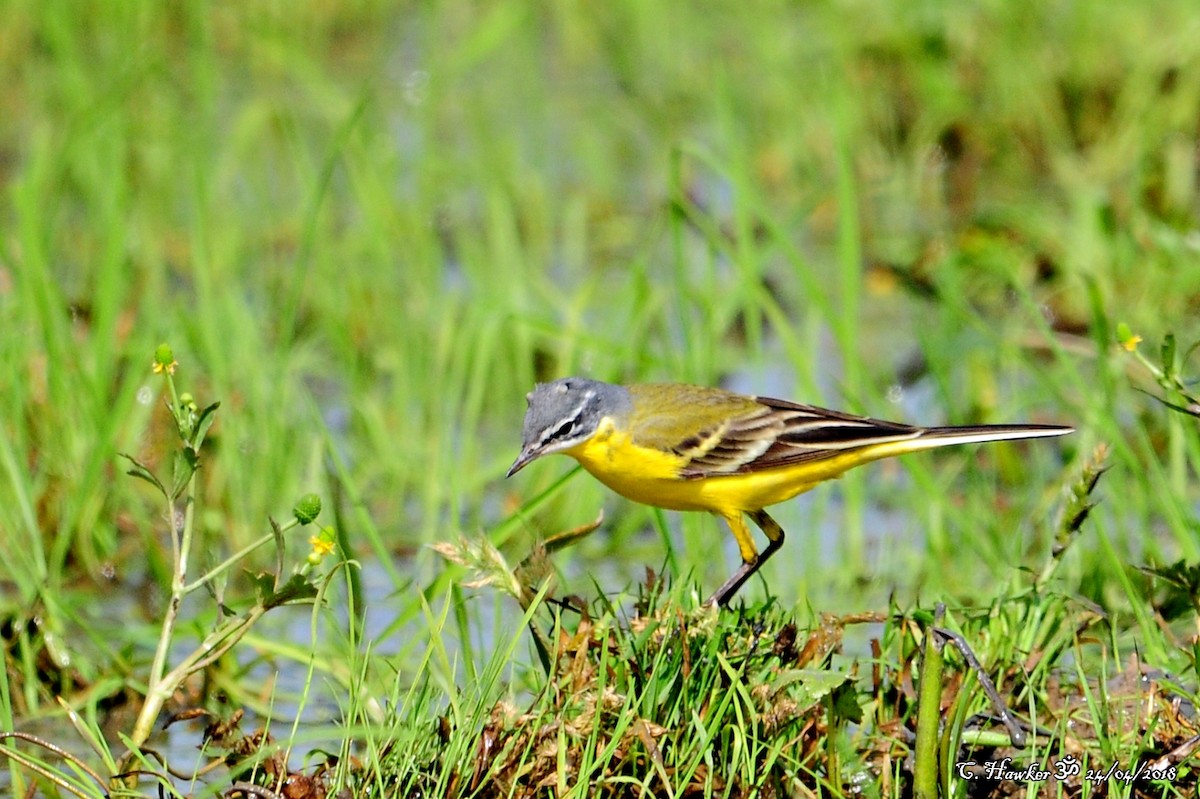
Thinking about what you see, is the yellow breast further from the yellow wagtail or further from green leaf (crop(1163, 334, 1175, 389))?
green leaf (crop(1163, 334, 1175, 389))

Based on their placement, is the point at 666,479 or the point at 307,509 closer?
the point at 307,509

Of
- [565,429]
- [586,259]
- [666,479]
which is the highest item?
[565,429]

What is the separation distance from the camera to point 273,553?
665 cm

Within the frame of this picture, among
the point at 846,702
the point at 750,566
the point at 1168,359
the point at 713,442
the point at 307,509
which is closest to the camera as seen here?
the point at 307,509

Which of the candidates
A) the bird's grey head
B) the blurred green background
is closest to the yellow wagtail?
the bird's grey head

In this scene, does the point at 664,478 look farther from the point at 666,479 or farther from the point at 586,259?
the point at 586,259

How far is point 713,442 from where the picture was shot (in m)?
5.19

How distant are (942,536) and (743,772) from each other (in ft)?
7.62

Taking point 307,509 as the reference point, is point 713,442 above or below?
below

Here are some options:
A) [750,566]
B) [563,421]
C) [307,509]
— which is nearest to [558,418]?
[563,421]

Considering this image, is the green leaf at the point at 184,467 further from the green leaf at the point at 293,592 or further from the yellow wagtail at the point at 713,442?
the yellow wagtail at the point at 713,442

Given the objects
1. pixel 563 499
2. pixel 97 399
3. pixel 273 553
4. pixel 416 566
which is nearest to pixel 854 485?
pixel 563 499

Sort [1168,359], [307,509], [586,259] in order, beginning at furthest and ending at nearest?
1. [586,259]
2. [1168,359]
3. [307,509]

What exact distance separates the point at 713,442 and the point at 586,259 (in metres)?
4.89
